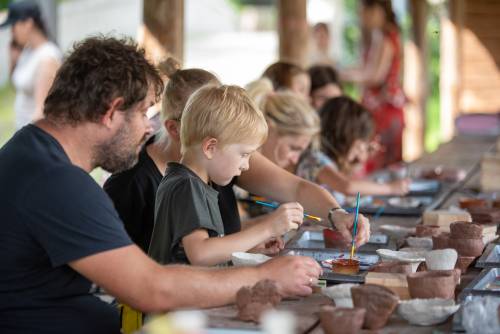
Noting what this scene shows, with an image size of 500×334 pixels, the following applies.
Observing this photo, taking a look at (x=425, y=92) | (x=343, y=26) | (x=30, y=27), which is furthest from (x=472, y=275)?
(x=343, y=26)

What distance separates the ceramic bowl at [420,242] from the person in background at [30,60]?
10.8ft

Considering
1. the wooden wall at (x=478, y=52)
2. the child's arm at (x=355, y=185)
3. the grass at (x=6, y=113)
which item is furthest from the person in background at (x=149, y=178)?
the grass at (x=6, y=113)

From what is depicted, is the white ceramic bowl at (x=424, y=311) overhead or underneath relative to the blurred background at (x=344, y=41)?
overhead

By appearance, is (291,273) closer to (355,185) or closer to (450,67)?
(355,185)

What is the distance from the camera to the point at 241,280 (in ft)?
8.30

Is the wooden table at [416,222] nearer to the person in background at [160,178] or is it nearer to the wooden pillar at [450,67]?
the person in background at [160,178]

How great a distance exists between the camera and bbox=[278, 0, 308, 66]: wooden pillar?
8359 millimetres

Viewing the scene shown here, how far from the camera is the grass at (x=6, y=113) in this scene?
51.4ft

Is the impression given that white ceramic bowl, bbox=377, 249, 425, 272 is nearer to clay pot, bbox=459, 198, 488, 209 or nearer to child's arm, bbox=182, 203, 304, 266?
child's arm, bbox=182, 203, 304, 266

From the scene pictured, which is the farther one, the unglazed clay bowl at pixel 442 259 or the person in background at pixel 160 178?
the person in background at pixel 160 178

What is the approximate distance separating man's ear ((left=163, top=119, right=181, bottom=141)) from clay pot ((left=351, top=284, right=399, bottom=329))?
4.04 feet

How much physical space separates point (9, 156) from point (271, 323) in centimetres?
120

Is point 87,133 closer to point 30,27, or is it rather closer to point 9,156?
point 9,156

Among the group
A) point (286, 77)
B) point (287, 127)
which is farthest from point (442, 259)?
point (286, 77)
